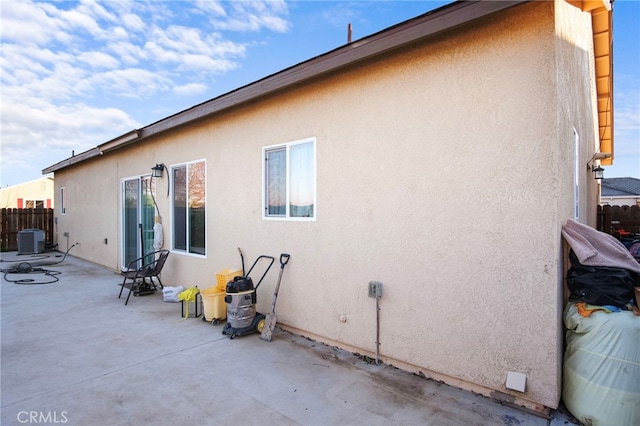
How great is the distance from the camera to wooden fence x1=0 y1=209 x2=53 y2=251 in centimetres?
1352

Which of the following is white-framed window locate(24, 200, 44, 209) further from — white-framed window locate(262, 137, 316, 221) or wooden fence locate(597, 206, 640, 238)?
wooden fence locate(597, 206, 640, 238)

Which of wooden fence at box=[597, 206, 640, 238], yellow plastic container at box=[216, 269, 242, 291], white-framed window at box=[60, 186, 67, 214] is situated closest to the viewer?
yellow plastic container at box=[216, 269, 242, 291]

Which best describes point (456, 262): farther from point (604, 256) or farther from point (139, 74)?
point (139, 74)

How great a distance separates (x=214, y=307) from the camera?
4676 millimetres

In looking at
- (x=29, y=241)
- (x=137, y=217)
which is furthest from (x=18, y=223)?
(x=137, y=217)

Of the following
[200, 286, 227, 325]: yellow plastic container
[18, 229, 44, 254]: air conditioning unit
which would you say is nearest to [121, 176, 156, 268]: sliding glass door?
[200, 286, 227, 325]: yellow plastic container

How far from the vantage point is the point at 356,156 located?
365 centimetres

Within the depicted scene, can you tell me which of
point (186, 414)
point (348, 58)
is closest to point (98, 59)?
point (348, 58)

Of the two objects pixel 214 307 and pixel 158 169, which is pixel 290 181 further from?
pixel 158 169

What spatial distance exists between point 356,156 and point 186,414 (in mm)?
2783

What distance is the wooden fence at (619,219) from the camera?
8.21m

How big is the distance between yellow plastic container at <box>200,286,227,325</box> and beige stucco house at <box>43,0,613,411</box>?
2.11 ft

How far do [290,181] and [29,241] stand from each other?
12897 millimetres

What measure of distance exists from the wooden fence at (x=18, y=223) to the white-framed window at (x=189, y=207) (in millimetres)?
11255
